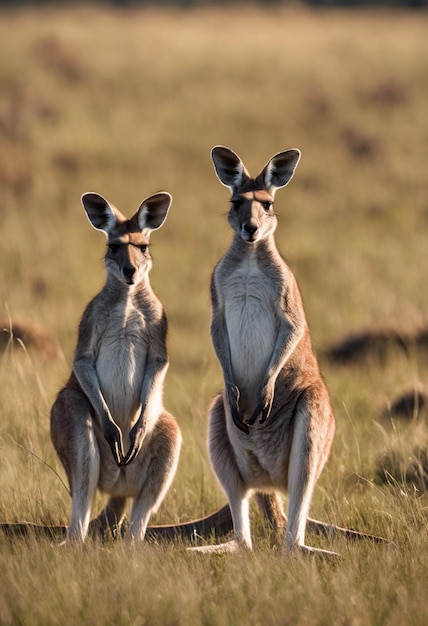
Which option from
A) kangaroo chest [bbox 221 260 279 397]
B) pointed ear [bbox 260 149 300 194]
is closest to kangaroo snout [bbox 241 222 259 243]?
kangaroo chest [bbox 221 260 279 397]

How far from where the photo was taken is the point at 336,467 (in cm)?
654

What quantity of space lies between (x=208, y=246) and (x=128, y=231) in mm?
8738

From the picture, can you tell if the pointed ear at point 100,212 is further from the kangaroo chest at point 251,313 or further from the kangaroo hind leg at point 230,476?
the kangaroo hind leg at point 230,476

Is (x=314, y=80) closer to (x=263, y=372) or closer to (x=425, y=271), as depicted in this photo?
(x=425, y=271)

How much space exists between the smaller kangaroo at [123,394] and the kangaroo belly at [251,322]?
0.35 meters

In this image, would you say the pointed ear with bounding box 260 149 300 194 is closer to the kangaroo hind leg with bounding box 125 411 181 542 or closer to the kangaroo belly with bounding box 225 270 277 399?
the kangaroo belly with bounding box 225 270 277 399

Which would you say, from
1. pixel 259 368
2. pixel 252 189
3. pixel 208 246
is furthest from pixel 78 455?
pixel 208 246

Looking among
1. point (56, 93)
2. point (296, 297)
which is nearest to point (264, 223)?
point (296, 297)

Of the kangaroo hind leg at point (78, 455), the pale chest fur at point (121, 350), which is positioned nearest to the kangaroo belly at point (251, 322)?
the pale chest fur at point (121, 350)

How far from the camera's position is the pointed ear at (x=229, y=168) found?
18.0ft

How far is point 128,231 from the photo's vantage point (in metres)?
5.39

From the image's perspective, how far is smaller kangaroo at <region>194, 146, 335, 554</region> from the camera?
17.0 feet

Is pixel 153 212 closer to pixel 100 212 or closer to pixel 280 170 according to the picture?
pixel 100 212

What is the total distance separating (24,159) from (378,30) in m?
13.3
